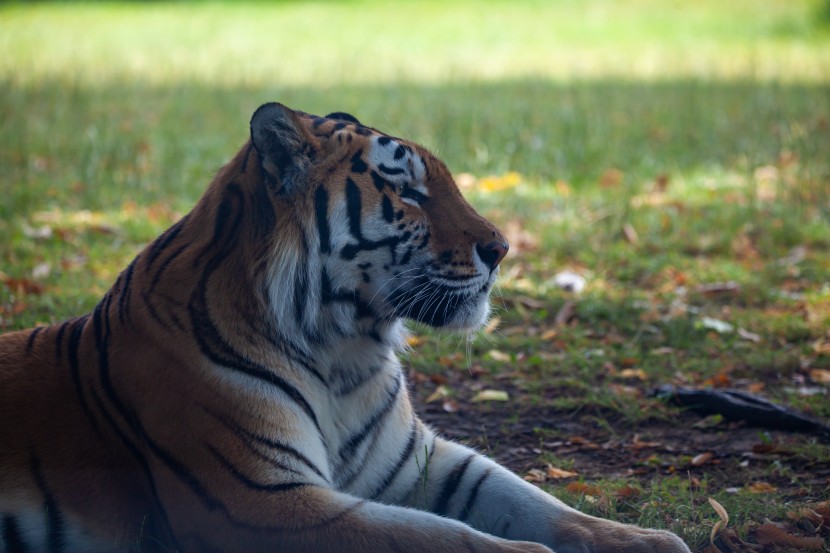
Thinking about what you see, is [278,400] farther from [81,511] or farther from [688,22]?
[688,22]

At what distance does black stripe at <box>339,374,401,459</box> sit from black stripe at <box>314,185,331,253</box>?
496 millimetres

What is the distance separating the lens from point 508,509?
2678 mm

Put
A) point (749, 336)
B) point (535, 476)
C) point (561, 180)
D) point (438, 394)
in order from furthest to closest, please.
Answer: point (561, 180) < point (749, 336) < point (438, 394) < point (535, 476)

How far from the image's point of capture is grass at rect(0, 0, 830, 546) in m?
4.11

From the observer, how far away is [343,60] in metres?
11.8

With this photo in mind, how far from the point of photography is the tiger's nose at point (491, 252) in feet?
8.95

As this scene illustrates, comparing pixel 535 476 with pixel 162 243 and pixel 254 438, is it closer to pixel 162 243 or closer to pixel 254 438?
pixel 254 438

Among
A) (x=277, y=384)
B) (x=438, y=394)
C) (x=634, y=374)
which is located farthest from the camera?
(x=634, y=374)

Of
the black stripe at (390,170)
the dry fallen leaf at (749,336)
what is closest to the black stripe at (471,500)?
the black stripe at (390,170)

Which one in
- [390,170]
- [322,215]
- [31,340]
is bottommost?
[31,340]

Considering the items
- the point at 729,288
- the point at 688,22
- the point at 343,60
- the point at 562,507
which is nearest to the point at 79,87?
the point at 343,60

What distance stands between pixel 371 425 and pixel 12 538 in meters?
0.97

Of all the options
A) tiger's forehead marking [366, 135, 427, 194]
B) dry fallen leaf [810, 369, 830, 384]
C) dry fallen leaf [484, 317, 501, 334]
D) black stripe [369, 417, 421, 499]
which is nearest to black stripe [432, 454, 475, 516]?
black stripe [369, 417, 421, 499]

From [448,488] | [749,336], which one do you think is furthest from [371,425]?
[749,336]
